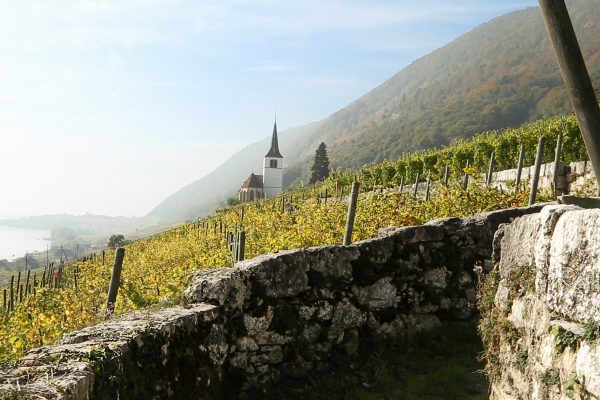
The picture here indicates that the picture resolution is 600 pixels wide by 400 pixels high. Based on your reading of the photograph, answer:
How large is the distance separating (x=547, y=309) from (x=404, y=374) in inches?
112

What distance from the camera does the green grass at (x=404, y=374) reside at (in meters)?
5.68

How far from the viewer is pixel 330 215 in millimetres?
10734

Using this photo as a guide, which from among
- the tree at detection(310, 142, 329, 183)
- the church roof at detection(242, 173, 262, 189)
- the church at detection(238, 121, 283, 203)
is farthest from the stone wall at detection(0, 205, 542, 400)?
the church at detection(238, 121, 283, 203)

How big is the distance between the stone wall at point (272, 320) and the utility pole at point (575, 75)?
119 inches

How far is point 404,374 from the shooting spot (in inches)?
240

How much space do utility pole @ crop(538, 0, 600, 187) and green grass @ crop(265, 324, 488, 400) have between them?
4075mm

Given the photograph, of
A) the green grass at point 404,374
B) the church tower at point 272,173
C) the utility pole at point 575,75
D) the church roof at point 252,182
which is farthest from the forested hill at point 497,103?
the utility pole at point 575,75

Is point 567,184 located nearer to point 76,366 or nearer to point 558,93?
point 76,366

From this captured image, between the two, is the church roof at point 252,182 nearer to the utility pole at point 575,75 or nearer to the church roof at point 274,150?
the church roof at point 274,150

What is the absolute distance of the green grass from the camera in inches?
223

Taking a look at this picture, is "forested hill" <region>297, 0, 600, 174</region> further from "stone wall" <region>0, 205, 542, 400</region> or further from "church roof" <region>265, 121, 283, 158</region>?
"stone wall" <region>0, 205, 542, 400</region>

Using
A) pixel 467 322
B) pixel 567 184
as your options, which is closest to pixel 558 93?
pixel 567 184

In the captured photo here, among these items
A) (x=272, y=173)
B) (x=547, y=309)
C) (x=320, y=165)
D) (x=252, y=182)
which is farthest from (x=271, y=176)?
(x=547, y=309)

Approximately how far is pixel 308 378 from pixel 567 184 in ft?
33.2
